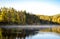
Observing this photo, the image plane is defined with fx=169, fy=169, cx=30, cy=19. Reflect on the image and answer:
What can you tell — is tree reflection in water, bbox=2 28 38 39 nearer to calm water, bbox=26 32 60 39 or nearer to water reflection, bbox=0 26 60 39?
water reflection, bbox=0 26 60 39

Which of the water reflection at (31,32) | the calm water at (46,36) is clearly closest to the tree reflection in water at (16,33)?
the water reflection at (31,32)

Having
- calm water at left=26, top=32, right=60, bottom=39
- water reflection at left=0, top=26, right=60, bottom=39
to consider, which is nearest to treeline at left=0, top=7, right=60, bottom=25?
water reflection at left=0, top=26, right=60, bottom=39

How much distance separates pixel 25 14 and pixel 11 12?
1.50ft

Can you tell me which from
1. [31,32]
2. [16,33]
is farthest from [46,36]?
[16,33]

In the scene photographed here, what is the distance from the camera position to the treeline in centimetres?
540

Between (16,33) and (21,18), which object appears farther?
(21,18)

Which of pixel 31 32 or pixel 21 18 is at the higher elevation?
pixel 21 18

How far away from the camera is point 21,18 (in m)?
5.43

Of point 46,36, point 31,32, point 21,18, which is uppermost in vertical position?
point 21,18

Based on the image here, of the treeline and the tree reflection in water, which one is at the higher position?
the treeline

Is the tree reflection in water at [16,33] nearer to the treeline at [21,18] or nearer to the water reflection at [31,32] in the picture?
the water reflection at [31,32]

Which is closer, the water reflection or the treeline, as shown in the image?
the water reflection

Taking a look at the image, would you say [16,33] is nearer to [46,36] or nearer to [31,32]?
[31,32]

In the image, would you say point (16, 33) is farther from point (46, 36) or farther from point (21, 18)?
point (46, 36)
